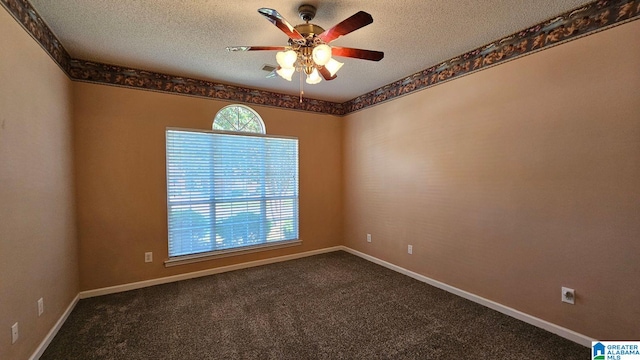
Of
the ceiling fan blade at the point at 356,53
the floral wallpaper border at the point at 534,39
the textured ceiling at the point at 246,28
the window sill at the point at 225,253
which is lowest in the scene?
the window sill at the point at 225,253

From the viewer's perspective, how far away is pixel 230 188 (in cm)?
372

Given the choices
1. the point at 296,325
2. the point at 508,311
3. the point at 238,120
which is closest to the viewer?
the point at 296,325

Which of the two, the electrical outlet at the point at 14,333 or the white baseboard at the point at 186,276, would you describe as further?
the white baseboard at the point at 186,276

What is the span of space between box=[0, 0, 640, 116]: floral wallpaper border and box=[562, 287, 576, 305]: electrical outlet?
2.01m

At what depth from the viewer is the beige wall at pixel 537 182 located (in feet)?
6.13

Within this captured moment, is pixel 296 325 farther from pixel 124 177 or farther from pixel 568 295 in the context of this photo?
pixel 124 177

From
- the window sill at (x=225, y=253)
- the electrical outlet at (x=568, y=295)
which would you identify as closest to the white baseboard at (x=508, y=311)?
the electrical outlet at (x=568, y=295)

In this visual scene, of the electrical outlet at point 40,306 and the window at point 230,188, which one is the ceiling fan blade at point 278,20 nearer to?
the window at point 230,188

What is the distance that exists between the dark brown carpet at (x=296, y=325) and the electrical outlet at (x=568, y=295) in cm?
32

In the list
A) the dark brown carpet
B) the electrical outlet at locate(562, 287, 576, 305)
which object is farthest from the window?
the electrical outlet at locate(562, 287, 576, 305)

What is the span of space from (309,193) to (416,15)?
2.94 m

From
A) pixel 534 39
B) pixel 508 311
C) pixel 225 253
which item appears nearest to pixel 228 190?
pixel 225 253

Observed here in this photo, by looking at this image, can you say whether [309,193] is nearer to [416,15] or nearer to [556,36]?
[416,15]

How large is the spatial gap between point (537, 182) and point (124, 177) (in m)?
4.26
